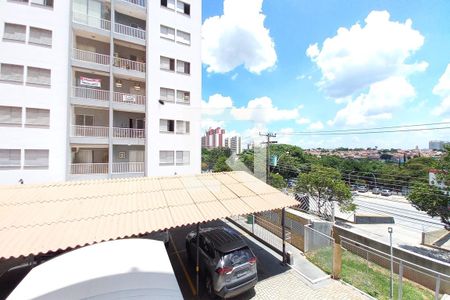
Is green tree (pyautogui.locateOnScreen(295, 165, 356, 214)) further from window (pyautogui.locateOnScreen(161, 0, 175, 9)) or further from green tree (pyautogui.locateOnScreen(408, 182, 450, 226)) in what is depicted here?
window (pyautogui.locateOnScreen(161, 0, 175, 9))

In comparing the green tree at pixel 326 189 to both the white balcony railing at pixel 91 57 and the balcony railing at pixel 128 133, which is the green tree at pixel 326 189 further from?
the white balcony railing at pixel 91 57

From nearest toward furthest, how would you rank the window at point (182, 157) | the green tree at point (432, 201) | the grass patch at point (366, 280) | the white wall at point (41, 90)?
the grass patch at point (366, 280) → the white wall at point (41, 90) → the green tree at point (432, 201) → the window at point (182, 157)

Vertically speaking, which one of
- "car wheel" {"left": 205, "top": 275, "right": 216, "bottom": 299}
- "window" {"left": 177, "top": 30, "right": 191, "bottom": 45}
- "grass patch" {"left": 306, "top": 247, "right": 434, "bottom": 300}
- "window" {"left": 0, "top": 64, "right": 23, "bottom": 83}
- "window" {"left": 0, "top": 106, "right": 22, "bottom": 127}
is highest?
"window" {"left": 177, "top": 30, "right": 191, "bottom": 45}

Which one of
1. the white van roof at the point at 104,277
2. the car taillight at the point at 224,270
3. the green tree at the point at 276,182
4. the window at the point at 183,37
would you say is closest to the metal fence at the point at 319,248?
the car taillight at the point at 224,270

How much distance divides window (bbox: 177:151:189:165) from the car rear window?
13.6m

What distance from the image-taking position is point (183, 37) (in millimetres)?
19734

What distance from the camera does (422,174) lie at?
47.9 m

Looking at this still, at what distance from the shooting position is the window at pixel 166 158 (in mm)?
18422

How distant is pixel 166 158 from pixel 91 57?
9.50 m

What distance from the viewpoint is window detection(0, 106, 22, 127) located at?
13438 millimetres

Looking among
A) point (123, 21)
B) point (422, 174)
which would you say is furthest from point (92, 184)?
point (422, 174)

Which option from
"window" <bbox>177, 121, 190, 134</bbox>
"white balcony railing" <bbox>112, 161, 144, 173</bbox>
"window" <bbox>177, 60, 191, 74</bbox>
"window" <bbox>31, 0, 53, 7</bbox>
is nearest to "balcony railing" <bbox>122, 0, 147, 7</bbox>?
"window" <bbox>177, 60, 191, 74</bbox>

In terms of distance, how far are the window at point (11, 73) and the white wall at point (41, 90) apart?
0.98ft

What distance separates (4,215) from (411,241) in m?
32.6
